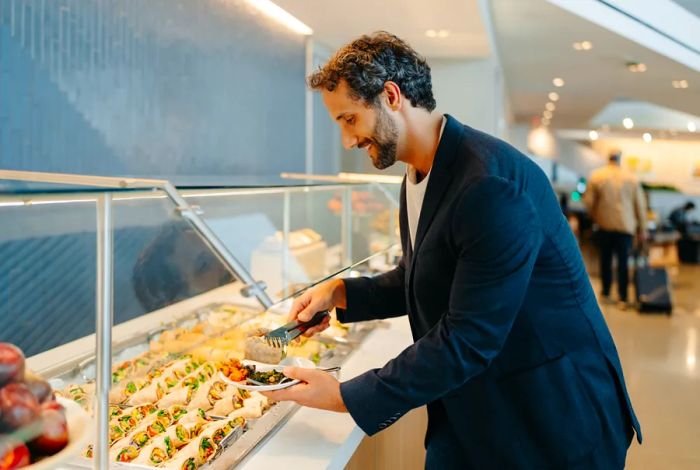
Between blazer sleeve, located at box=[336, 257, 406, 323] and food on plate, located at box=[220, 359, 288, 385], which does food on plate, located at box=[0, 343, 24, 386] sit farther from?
blazer sleeve, located at box=[336, 257, 406, 323]

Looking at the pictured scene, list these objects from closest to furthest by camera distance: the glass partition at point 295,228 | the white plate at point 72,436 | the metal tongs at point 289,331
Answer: the white plate at point 72,436, the metal tongs at point 289,331, the glass partition at point 295,228

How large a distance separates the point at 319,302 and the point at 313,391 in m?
0.40

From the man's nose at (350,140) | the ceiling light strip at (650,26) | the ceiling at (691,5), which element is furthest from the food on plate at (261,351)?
the ceiling at (691,5)

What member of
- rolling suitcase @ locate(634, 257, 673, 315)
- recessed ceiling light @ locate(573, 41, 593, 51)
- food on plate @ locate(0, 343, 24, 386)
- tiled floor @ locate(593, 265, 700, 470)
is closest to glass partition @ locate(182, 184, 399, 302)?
food on plate @ locate(0, 343, 24, 386)

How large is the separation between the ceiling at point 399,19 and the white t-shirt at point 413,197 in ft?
9.73

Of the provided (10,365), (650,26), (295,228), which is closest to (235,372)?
(10,365)

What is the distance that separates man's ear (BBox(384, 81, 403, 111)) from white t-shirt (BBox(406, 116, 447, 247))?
0.13 m

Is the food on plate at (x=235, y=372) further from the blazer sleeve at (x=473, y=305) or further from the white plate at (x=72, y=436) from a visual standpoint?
the white plate at (x=72, y=436)

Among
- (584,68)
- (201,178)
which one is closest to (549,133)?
(584,68)

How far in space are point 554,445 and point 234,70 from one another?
11.3 feet

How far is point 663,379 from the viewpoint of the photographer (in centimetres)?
517

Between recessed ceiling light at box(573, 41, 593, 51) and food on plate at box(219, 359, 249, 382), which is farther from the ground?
recessed ceiling light at box(573, 41, 593, 51)

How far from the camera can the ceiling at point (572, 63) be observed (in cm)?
587

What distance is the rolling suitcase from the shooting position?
7629 mm
